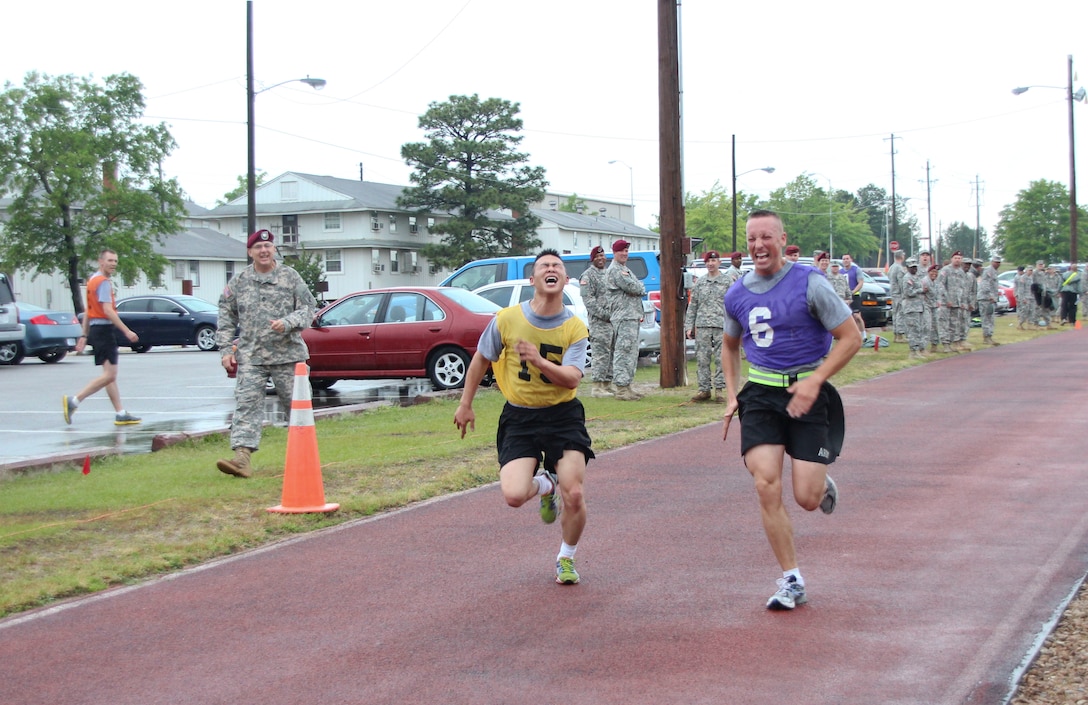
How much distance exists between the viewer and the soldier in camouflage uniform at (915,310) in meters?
22.6

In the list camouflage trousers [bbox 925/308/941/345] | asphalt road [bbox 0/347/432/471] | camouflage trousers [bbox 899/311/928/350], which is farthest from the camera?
camouflage trousers [bbox 925/308/941/345]

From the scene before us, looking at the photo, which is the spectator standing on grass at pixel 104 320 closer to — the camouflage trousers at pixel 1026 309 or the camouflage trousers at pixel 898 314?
the camouflage trousers at pixel 898 314

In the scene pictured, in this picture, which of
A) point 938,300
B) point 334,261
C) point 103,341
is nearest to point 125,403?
point 103,341

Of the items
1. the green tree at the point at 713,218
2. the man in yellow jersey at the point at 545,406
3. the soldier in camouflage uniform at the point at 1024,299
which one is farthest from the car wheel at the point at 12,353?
the green tree at the point at 713,218

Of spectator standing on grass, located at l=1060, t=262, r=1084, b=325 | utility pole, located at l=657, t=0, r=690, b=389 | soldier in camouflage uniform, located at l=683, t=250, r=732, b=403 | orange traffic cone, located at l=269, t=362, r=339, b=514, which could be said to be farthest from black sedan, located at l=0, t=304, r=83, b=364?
spectator standing on grass, located at l=1060, t=262, r=1084, b=325

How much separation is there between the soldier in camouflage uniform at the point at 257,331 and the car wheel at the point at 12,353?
17.8 m

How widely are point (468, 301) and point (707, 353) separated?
3.72 meters

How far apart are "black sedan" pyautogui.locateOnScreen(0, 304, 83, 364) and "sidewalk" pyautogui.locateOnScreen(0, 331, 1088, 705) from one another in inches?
769

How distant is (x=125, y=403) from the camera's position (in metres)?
16.7

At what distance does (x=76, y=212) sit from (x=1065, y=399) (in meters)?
48.5

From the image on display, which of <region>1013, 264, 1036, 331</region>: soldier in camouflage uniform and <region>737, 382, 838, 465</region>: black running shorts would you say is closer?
<region>737, 382, 838, 465</region>: black running shorts

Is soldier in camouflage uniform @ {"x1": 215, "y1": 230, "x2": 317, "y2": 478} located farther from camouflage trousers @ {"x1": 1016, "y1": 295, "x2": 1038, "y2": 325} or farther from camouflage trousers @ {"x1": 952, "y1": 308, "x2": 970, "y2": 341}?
camouflage trousers @ {"x1": 1016, "y1": 295, "x2": 1038, "y2": 325}

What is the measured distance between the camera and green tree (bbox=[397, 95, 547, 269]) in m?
70.6

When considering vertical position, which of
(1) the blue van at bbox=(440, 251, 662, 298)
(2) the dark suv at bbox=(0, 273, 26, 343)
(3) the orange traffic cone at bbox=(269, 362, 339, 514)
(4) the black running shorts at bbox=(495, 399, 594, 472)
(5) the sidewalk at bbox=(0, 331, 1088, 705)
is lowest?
(5) the sidewalk at bbox=(0, 331, 1088, 705)
